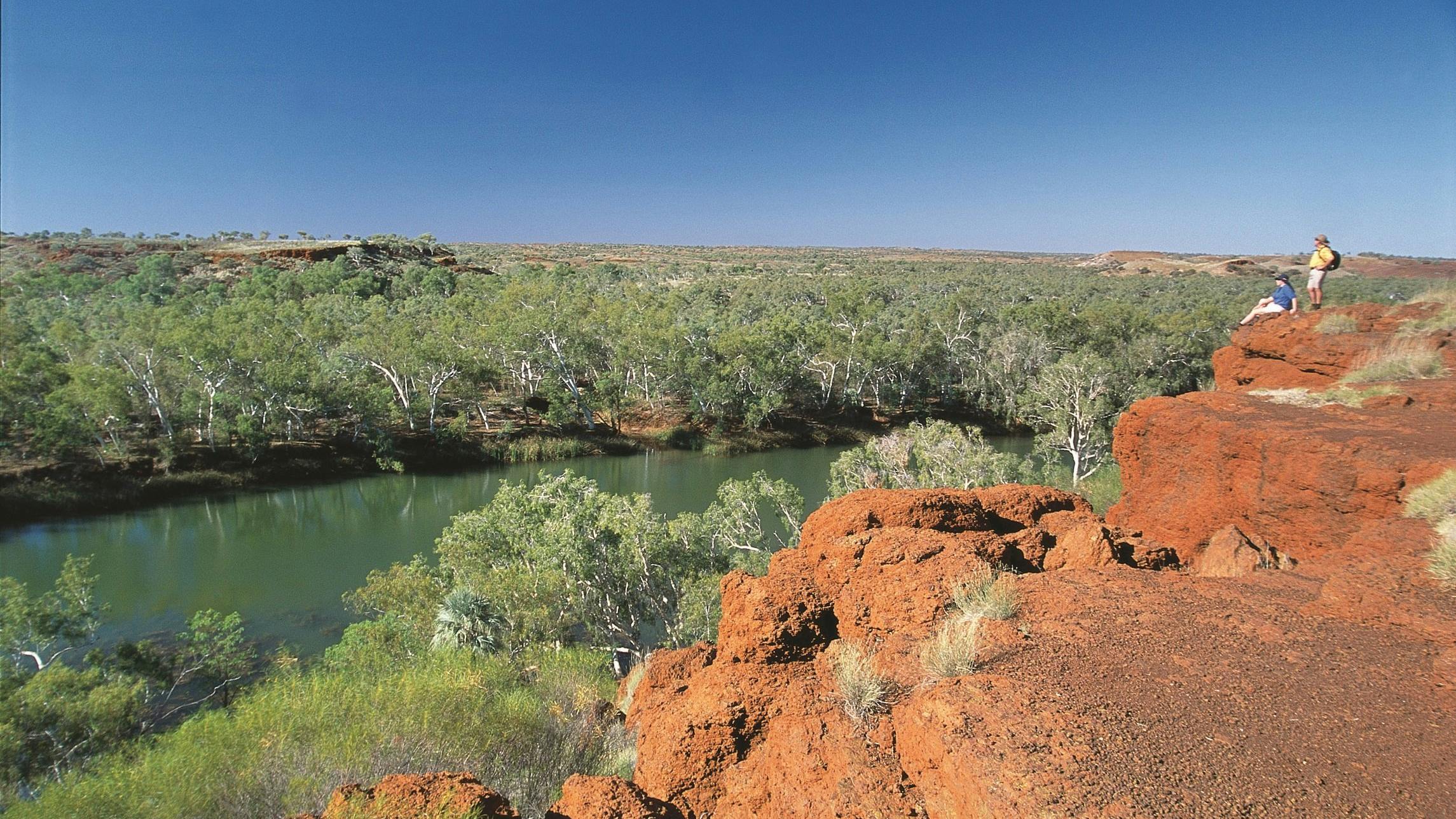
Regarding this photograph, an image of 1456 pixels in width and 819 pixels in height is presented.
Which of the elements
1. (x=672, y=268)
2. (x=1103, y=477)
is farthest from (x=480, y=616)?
(x=672, y=268)

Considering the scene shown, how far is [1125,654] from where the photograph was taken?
5.21m

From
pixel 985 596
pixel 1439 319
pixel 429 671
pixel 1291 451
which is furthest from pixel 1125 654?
pixel 1439 319

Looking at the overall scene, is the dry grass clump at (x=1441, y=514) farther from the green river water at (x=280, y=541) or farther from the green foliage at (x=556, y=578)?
the green river water at (x=280, y=541)

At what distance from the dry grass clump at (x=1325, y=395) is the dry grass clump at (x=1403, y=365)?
1.40 ft

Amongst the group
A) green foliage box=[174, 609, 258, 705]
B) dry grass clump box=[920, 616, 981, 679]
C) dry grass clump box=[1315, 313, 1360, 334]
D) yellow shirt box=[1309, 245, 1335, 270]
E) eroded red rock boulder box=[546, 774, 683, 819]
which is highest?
yellow shirt box=[1309, 245, 1335, 270]

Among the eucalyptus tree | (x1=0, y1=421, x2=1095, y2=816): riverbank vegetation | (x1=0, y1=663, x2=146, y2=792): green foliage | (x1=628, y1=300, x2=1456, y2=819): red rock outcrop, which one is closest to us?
(x1=628, y1=300, x2=1456, y2=819): red rock outcrop

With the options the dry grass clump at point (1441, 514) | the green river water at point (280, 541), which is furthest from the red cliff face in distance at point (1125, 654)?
the green river water at point (280, 541)

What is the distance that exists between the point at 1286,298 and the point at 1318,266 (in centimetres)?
95

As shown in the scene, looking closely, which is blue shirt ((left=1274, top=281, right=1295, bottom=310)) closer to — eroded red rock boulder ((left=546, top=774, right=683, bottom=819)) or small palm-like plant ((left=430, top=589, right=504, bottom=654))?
eroded red rock boulder ((left=546, top=774, right=683, bottom=819))

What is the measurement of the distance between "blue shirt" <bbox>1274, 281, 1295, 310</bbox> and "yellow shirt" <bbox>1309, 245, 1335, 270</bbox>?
603mm

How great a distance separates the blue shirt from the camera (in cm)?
1244

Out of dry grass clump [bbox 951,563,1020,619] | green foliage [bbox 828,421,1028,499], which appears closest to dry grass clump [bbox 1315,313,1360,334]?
dry grass clump [bbox 951,563,1020,619]

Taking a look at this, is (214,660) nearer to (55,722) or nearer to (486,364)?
(55,722)

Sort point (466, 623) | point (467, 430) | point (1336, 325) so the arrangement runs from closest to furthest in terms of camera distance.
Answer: point (1336, 325) → point (466, 623) → point (467, 430)
